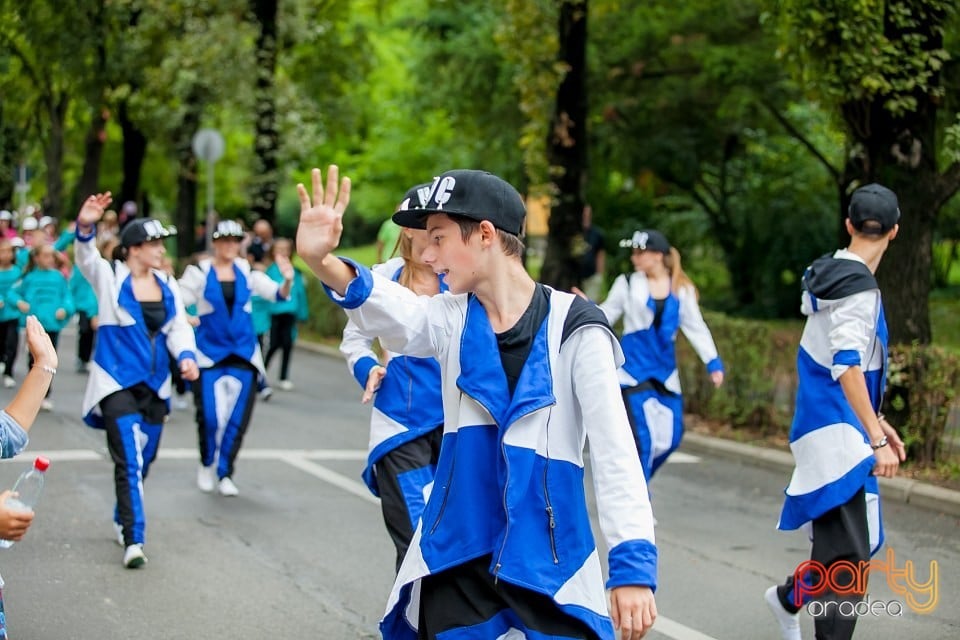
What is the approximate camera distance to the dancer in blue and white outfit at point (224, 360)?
927cm

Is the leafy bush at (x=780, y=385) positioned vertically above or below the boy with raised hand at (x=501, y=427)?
below

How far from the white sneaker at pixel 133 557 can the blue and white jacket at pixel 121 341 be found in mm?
872

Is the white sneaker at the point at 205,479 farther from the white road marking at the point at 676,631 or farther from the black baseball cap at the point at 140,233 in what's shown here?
the white road marking at the point at 676,631

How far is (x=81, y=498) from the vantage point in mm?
8914

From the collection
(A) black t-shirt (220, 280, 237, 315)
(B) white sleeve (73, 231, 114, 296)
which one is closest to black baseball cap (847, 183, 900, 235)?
(B) white sleeve (73, 231, 114, 296)

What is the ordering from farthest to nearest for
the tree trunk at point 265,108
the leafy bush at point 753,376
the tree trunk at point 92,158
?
1. the tree trunk at point 92,158
2. the tree trunk at point 265,108
3. the leafy bush at point 753,376

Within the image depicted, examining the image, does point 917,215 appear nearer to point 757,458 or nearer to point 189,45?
point 757,458

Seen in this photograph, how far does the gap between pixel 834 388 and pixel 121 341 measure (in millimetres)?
4288

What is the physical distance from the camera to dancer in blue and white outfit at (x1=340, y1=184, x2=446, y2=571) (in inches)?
217

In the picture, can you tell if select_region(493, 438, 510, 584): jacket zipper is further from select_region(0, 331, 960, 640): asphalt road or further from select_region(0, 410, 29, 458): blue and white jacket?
select_region(0, 331, 960, 640): asphalt road

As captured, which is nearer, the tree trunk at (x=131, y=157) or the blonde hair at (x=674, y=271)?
the blonde hair at (x=674, y=271)

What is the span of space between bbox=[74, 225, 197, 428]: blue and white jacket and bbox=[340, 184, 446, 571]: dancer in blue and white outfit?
7.75 feet

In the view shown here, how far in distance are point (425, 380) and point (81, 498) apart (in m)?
4.22

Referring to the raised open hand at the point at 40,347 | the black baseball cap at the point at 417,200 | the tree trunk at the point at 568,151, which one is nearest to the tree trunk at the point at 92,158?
the tree trunk at the point at 568,151
